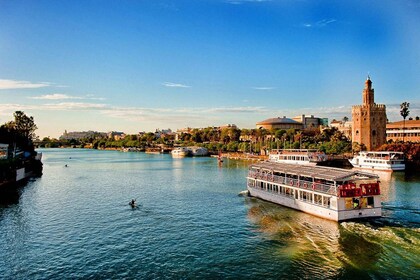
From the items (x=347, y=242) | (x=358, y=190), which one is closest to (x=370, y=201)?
(x=358, y=190)

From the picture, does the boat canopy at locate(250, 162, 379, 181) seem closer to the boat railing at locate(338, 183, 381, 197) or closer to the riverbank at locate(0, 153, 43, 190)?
the boat railing at locate(338, 183, 381, 197)

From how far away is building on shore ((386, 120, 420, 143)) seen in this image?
133250mm

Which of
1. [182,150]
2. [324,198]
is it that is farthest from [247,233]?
[182,150]

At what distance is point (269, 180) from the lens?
47.6 metres

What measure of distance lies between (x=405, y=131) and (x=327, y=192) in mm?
118635

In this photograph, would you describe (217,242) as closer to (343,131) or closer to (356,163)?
(356,163)

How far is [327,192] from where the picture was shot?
118 feet

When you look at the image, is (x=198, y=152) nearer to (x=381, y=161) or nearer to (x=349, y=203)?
(x=381, y=161)

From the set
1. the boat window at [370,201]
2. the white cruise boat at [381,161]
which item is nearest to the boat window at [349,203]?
the boat window at [370,201]

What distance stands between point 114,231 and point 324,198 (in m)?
21.6

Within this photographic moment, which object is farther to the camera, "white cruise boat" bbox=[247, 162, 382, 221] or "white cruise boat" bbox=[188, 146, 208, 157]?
"white cruise boat" bbox=[188, 146, 208, 157]

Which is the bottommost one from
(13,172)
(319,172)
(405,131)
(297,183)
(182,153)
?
(13,172)

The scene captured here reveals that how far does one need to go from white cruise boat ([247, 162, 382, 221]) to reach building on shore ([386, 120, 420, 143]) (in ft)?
336

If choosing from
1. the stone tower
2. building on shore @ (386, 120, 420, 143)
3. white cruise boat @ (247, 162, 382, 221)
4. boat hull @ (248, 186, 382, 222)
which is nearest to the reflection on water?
boat hull @ (248, 186, 382, 222)
